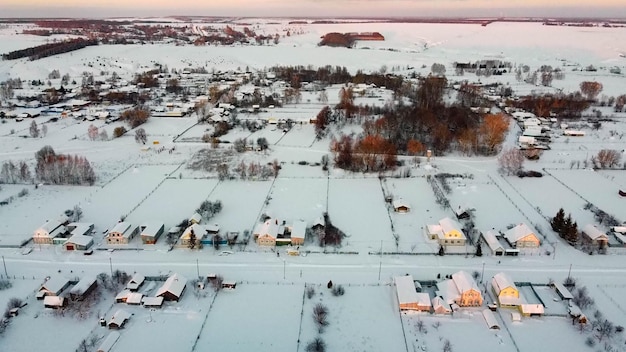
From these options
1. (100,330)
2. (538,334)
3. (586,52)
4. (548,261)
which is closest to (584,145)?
(548,261)

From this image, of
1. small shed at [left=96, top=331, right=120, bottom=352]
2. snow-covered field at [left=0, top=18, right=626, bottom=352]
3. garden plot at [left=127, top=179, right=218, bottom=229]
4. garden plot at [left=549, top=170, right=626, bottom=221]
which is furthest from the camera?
garden plot at [left=549, top=170, right=626, bottom=221]

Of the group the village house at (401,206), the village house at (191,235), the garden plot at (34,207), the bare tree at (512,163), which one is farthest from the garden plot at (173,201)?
the bare tree at (512,163)

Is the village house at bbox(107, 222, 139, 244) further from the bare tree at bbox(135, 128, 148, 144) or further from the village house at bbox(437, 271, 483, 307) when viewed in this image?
the bare tree at bbox(135, 128, 148, 144)

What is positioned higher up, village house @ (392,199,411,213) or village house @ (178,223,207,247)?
village house @ (392,199,411,213)

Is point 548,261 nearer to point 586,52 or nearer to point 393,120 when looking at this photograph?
point 393,120

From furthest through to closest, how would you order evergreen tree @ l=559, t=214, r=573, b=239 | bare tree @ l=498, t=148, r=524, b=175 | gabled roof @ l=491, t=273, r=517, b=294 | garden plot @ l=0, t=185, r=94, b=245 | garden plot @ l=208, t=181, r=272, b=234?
bare tree @ l=498, t=148, r=524, b=175, garden plot @ l=208, t=181, r=272, b=234, garden plot @ l=0, t=185, r=94, b=245, evergreen tree @ l=559, t=214, r=573, b=239, gabled roof @ l=491, t=273, r=517, b=294

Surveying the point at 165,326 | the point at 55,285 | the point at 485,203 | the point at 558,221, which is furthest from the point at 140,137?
the point at 558,221

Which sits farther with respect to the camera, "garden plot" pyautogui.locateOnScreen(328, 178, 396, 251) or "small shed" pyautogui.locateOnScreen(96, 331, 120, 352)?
"garden plot" pyautogui.locateOnScreen(328, 178, 396, 251)

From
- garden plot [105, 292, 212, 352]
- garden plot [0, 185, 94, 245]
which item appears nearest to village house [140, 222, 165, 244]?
garden plot [105, 292, 212, 352]
